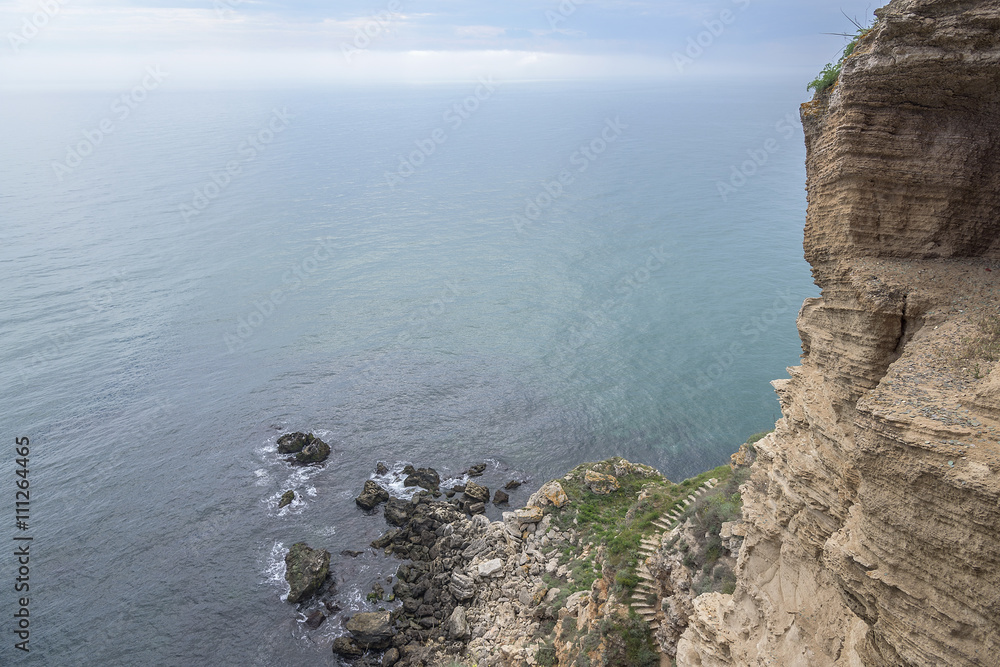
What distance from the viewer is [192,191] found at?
131125mm

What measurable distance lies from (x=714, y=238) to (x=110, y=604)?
92.0 metres

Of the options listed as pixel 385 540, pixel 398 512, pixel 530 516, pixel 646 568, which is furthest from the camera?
pixel 398 512

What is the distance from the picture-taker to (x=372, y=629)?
111 ft

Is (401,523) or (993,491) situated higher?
(993,491)

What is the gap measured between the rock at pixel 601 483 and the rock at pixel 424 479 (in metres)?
12.9

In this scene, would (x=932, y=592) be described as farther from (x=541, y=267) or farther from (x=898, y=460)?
(x=541, y=267)

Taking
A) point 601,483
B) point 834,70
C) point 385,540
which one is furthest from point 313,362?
point 834,70

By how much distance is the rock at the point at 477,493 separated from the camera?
45.3 meters

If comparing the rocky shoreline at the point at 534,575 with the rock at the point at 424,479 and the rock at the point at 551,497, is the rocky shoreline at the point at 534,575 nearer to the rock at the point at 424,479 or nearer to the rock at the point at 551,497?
the rock at the point at 551,497

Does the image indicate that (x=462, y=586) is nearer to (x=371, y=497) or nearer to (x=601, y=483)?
(x=601, y=483)

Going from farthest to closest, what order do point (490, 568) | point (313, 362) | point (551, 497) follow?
point (313, 362)
point (551, 497)
point (490, 568)

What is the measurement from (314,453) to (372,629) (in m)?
20.3

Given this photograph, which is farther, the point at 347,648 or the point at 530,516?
the point at 530,516

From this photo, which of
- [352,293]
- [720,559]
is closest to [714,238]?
[352,293]
